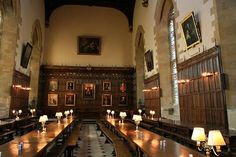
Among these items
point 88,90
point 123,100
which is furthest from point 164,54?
point 88,90

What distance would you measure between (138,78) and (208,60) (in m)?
10.3

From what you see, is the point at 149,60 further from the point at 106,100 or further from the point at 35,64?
the point at 35,64

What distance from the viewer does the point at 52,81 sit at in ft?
55.6

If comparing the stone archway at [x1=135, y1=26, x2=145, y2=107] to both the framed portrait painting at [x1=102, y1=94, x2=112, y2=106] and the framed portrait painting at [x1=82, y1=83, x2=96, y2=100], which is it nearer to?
the framed portrait painting at [x1=102, y1=94, x2=112, y2=106]

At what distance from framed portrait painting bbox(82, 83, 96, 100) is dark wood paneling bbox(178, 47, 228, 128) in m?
9.50

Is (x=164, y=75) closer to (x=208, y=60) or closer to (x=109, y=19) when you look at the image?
(x=208, y=60)

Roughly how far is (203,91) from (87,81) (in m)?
11.5

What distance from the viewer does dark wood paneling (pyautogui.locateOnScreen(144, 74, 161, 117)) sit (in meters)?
12.1

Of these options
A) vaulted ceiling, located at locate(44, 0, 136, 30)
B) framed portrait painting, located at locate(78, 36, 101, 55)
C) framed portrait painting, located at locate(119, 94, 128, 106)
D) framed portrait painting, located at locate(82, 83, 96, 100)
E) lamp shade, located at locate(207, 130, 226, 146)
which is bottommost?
lamp shade, located at locate(207, 130, 226, 146)

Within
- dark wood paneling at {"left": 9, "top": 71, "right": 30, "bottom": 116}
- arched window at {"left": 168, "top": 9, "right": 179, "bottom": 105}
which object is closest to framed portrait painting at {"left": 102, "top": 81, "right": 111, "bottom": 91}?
dark wood paneling at {"left": 9, "top": 71, "right": 30, "bottom": 116}

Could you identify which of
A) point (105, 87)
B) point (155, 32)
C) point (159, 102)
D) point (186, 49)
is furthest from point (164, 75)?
point (105, 87)

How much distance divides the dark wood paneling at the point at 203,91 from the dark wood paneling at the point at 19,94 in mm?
7981

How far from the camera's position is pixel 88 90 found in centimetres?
1719

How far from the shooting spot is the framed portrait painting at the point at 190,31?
24.9ft
